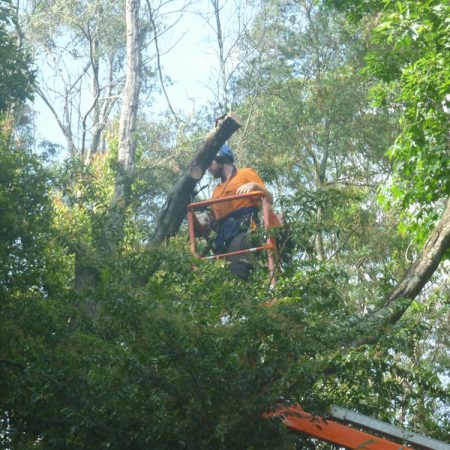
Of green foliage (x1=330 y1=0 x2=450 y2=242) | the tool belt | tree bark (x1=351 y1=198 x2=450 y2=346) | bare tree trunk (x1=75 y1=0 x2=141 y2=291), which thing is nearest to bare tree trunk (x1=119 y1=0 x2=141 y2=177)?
bare tree trunk (x1=75 y1=0 x2=141 y2=291)

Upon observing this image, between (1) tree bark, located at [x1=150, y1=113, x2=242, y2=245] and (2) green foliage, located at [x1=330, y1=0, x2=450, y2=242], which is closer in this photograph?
(1) tree bark, located at [x1=150, y1=113, x2=242, y2=245]

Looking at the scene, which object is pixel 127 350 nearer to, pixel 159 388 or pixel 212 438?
pixel 159 388

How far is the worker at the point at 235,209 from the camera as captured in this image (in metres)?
10.5

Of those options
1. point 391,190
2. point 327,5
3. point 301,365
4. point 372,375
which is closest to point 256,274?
point 372,375

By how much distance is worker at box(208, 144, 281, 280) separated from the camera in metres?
10.5

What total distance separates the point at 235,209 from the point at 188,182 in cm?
59

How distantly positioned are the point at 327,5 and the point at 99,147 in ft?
55.4

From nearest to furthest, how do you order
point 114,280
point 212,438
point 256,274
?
point 212,438, point 114,280, point 256,274

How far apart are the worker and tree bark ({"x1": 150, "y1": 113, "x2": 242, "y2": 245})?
0.66 ft

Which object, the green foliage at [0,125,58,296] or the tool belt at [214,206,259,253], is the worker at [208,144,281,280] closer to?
the tool belt at [214,206,259,253]

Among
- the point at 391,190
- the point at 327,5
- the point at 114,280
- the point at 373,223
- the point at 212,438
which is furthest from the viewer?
the point at 373,223

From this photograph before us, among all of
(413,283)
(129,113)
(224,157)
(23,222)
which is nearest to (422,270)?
(413,283)

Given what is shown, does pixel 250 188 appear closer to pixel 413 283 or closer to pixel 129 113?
pixel 413 283

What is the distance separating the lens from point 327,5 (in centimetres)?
1448
